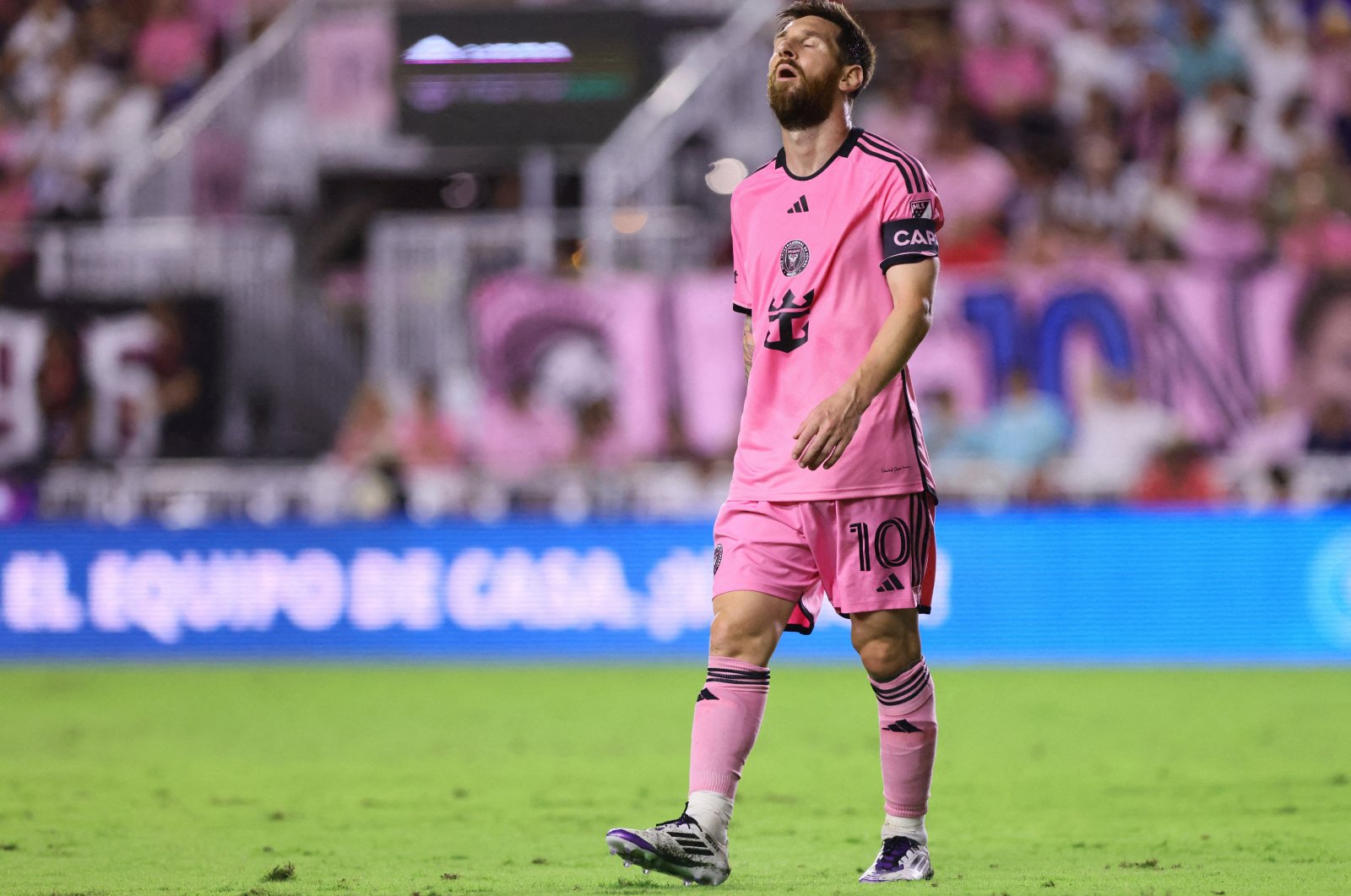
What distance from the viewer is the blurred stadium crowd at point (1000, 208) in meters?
15.0

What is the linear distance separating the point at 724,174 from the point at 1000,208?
2681 millimetres

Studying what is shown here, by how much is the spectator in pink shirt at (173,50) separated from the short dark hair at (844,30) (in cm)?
1492

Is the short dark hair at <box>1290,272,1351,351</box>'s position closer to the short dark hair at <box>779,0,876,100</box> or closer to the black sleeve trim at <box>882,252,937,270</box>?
the short dark hair at <box>779,0,876,100</box>

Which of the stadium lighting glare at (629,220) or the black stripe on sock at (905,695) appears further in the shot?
the stadium lighting glare at (629,220)

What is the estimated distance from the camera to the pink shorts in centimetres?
492

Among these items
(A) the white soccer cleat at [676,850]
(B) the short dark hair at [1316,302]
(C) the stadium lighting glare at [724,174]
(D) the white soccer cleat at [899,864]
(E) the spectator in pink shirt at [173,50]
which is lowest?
(D) the white soccer cleat at [899,864]

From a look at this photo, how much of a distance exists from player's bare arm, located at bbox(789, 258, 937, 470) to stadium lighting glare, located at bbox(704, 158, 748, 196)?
1284 cm

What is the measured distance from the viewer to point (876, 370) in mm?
4746

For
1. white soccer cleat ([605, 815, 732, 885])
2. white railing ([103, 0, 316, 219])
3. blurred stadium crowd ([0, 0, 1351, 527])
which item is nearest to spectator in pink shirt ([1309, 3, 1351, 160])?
blurred stadium crowd ([0, 0, 1351, 527])

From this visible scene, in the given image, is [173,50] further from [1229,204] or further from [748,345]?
[748,345]

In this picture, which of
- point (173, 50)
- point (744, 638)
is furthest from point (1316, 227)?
point (744, 638)

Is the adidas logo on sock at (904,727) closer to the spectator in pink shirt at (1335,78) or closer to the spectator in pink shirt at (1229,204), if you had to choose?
the spectator in pink shirt at (1229,204)

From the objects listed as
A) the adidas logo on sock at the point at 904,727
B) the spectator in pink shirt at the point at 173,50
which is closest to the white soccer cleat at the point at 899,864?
the adidas logo on sock at the point at 904,727

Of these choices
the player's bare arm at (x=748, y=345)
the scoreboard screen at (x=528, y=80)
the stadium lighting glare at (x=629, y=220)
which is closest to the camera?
the player's bare arm at (x=748, y=345)
